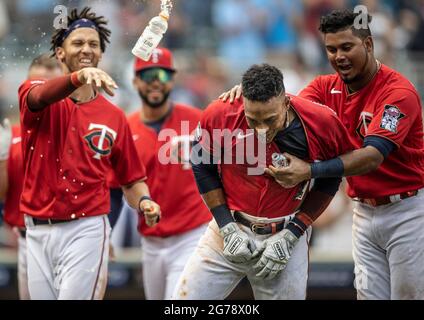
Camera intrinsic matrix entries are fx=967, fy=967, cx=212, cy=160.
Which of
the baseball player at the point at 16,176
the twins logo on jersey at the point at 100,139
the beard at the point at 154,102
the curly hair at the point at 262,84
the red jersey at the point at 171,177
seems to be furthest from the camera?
the beard at the point at 154,102

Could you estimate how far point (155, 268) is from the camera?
8430 mm

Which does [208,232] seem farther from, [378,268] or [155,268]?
[155,268]

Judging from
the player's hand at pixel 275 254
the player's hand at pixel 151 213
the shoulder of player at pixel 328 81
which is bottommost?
the player's hand at pixel 275 254

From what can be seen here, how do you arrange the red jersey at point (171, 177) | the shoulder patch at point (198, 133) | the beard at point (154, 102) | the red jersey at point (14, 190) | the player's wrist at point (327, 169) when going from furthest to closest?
the beard at point (154, 102)
the red jersey at point (171, 177)
the red jersey at point (14, 190)
the shoulder patch at point (198, 133)
the player's wrist at point (327, 169)

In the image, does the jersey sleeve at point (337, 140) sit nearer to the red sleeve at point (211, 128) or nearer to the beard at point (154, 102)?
the red sleeve at point (211, 128)

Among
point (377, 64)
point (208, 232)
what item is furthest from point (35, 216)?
point (377, 64)

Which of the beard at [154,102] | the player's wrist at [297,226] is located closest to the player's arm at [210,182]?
the player's wrist at [297,226]

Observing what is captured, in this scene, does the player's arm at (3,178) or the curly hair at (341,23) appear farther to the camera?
the player's arm at (3,178)

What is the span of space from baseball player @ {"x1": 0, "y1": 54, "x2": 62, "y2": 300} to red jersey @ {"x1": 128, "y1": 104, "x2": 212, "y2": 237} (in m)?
1.05

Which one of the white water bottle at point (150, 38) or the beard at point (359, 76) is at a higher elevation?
the white water bottle at point (150, 38)

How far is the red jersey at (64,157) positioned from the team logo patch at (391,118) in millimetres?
1952

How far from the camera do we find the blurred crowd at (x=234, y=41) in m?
11.4

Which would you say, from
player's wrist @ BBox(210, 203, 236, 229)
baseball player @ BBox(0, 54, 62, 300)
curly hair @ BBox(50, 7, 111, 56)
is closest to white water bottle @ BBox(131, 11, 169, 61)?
curly hair @ BBox(50, 7, 111, 56)

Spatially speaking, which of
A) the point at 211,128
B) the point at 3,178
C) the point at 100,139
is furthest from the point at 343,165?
the point at 3,178
